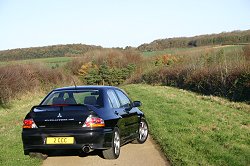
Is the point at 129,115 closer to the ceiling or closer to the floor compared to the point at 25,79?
closer to the ceiling

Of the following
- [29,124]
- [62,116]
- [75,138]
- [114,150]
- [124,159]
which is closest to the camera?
[75,138]

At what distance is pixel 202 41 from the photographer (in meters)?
92.5

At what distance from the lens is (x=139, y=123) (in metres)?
11.0

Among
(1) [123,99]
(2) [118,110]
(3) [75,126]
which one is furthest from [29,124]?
(1) [123,99]

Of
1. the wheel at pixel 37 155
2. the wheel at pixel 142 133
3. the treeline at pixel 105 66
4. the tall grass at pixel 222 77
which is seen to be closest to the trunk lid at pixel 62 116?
the wheel at pixel 37 155

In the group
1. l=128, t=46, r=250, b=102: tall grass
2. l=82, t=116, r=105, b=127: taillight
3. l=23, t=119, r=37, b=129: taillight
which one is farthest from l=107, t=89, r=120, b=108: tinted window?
l=128, t=46, r=250, b=102: tall grass

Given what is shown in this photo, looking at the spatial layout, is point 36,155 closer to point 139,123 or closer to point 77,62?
point 139,123

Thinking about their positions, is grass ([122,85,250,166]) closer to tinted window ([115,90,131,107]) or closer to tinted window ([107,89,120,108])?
tinted window ([115,90,131,107])

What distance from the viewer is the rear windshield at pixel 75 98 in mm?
9062

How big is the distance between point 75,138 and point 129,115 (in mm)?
2202

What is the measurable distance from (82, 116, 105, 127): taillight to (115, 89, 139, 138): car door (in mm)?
1402

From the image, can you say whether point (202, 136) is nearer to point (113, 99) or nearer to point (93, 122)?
point (113, 99)

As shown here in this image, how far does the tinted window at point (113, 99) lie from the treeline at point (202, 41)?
71749 mm

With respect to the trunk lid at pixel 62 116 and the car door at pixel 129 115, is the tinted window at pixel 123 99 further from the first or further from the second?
the trunk lid at pixel 62 116
